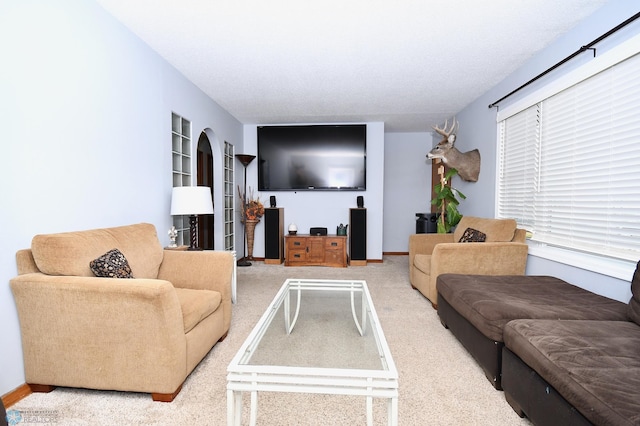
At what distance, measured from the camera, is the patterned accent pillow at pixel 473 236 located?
10.1 ft

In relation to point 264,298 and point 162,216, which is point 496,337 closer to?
point 264,298

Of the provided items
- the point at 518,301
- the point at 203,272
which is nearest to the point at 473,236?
the point at 518,301

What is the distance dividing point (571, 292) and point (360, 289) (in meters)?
1.44

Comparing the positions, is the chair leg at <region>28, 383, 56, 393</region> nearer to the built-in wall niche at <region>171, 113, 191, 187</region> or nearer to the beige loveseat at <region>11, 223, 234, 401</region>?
the beige loveseat at <region>11, 223, 234, 401</region>

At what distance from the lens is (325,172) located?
526cm

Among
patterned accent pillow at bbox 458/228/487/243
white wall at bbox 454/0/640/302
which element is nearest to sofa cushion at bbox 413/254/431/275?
patterned accent pillow at bbox 458/228/487/243

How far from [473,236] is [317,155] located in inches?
116

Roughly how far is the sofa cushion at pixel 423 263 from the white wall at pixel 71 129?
8.78ft

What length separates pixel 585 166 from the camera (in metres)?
2.27

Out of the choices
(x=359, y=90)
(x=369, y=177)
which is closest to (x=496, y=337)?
(x=359, y=90)

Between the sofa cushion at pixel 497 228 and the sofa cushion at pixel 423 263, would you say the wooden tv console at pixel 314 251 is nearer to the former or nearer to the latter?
the sofa cushion at pixel 423 263

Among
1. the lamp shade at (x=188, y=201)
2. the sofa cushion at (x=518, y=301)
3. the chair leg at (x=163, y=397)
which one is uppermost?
the lamp shade at (x=188, y=201)

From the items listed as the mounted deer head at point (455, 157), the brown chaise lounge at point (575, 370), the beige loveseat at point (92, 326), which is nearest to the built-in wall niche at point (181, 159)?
the beige loveseat at point (92, 326)

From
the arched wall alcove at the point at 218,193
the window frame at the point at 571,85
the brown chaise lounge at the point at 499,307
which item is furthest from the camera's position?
the arched wall alcove at the point at 218,193
